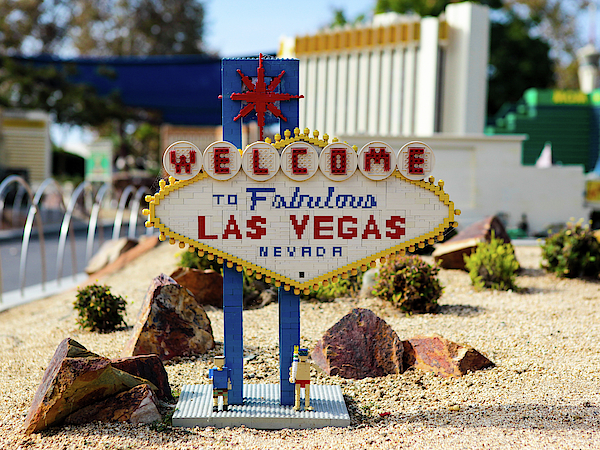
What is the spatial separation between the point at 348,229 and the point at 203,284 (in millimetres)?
3689

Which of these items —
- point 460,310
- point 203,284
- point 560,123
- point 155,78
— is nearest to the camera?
point 460,310

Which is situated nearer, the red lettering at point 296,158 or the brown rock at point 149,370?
the red lettering at point 296,158

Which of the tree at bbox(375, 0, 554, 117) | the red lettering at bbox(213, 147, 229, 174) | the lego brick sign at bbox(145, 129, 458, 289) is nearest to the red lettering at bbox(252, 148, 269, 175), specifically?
the lego brick sign at bbox(145, 129, 458, 289)

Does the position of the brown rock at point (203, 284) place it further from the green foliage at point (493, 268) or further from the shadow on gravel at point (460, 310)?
the green foliage at point (493, 268)

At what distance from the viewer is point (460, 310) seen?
7043 millimetres

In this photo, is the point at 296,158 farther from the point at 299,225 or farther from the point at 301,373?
the point at 301,373

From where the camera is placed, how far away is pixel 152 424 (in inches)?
167

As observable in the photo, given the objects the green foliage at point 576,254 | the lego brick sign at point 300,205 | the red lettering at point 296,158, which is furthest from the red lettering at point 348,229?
the green foliage at point 576,254

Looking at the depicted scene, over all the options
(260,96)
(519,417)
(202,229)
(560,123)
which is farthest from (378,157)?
(560,123)

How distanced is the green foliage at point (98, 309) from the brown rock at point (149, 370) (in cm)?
229

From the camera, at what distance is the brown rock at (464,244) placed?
8.99 meters

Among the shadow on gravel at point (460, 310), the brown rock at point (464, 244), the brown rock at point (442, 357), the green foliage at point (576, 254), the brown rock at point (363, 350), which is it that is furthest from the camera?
the brown rock at point (464, 244)

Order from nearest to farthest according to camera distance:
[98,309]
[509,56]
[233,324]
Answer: [233,324] → [98,309] → [509,56]

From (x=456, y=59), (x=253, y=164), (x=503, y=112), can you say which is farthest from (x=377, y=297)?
(x=503, y=112)
